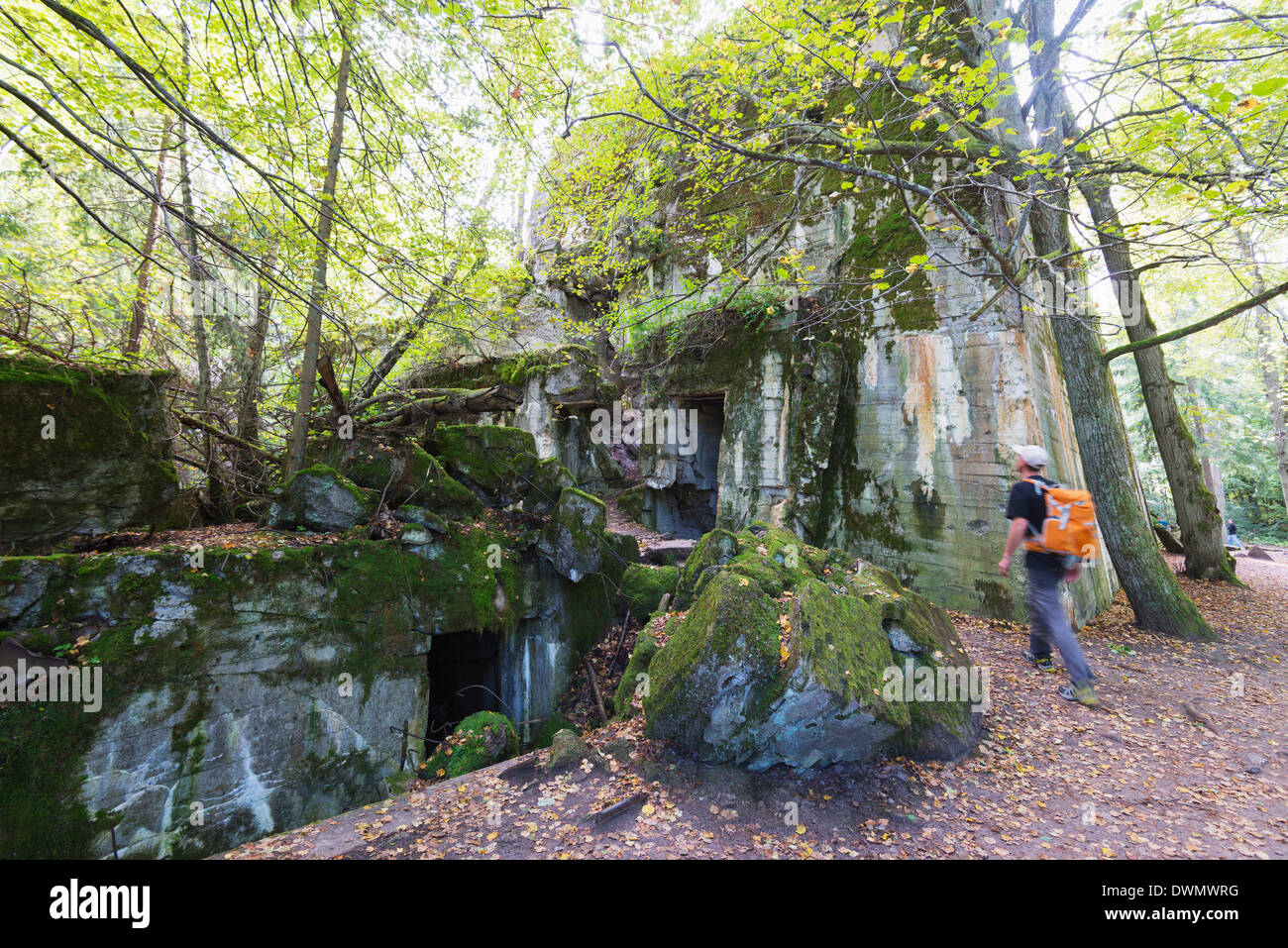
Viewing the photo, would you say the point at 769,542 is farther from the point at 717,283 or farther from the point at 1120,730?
the point at 717,283

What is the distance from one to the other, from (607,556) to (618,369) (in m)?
7.21

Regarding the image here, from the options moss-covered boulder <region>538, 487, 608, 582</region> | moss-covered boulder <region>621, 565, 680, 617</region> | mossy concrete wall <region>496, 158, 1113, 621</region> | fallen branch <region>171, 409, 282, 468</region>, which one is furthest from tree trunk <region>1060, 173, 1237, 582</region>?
fallen branch <region>171, 409, 282, 468</region>

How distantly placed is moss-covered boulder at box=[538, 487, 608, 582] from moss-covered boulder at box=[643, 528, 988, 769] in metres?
2.39

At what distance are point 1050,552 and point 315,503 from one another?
Result: 7439 mm

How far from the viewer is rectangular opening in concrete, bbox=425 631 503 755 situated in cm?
649

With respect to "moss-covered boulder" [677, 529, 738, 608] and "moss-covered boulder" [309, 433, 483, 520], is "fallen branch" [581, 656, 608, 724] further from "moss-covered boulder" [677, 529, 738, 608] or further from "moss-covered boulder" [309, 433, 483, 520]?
"moss-covered boulder" [309, 433, 483, 520]

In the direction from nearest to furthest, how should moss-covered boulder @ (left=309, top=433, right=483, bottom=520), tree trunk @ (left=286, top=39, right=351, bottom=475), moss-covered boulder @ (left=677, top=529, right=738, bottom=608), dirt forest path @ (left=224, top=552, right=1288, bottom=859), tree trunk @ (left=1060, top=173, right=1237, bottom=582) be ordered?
1. dirt forest path @ (left=224, top=552, right=1288, bottom=859)
2. moss-covered boulder @ (left=677, top=529, right=738, bottom=608)
3. tree trunk @ (left=286, top=39, right=351, bottom=475)
4. moss-covered boulder @ (left=309, top=433, right=483, bottom=520)
5. tree trunk @ (left=1060, top=173, right=1237, bottom=582)

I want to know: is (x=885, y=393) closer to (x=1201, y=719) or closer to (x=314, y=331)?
(x=1201, y=719)

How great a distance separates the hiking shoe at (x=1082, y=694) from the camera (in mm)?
4305

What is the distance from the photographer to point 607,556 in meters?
7.02

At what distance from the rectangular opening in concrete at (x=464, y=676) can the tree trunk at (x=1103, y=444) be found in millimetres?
8235

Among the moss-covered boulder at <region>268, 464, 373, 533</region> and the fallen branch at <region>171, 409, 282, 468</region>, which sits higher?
the fallen branch at <region>171, 409, 282, 468</region>

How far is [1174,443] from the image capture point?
8430mm
